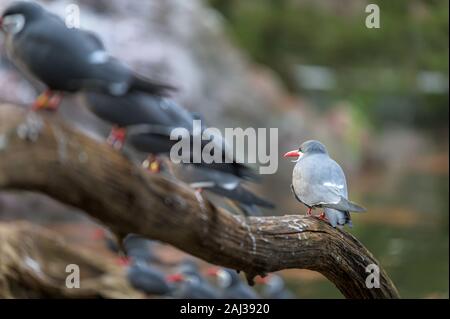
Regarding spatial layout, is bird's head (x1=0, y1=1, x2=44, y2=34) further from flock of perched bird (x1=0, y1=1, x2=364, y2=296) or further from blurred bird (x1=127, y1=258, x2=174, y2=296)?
blurred bird (x1=127, y1=258, x2=174, y2=296)

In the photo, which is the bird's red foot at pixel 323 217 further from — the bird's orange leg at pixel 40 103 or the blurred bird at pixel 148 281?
the blurred bird at pixel 148 281

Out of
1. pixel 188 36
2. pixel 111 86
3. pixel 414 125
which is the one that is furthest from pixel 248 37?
pixel 111 86

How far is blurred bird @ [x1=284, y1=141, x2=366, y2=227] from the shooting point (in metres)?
1.95

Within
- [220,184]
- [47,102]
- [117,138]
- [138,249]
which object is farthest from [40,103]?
[138,249]

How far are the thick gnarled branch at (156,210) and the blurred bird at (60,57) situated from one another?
15cm

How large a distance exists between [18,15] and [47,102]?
10.6 inches

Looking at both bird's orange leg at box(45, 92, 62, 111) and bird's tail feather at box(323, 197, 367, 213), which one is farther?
bird's tail feather at box(323, 197, 367, 213)

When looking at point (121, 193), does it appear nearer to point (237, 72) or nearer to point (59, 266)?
point (59, 266)

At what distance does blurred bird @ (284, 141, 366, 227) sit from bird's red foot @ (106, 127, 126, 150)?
0.42 meters

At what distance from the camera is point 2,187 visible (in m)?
1.61

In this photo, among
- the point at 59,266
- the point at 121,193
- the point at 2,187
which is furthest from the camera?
the point at 59,266

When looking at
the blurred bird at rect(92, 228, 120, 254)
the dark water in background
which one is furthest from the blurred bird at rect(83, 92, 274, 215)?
the blurred bird at rect(92, 228, 120, 254)

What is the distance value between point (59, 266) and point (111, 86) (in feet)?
8.40

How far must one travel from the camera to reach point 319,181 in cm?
195
